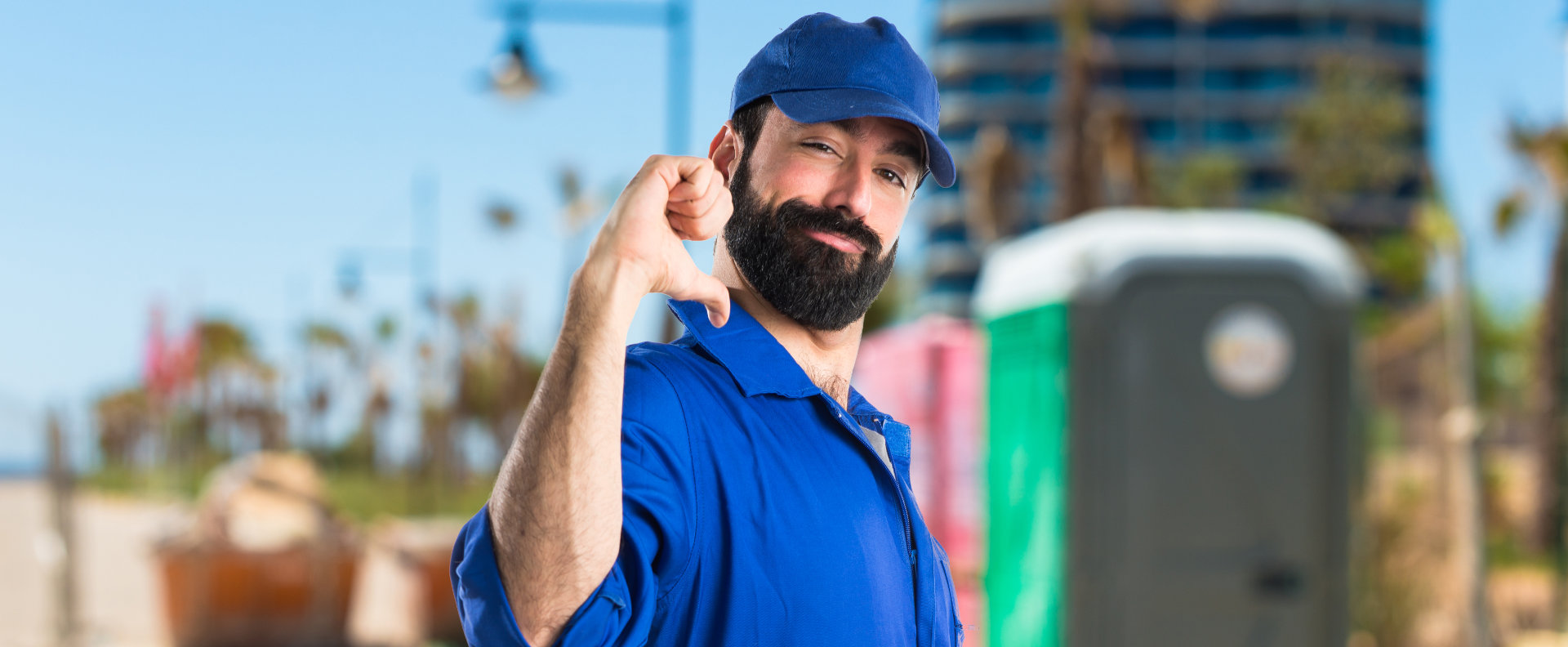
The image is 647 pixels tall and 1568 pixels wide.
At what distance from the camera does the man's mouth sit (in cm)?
126

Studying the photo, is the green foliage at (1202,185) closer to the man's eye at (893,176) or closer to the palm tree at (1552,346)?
the palm tree at (1552,346)

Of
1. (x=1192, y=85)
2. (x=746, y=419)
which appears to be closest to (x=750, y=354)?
(x=746, y=419)

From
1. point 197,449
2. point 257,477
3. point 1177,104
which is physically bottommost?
point 197,449

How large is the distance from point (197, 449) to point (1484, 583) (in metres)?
59.6

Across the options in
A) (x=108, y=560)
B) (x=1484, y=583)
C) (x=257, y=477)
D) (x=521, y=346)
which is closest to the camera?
(x=1484, y=583)

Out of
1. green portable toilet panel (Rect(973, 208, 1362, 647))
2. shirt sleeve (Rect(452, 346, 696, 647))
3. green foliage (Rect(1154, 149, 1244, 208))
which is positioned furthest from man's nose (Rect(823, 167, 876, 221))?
green foliage (Rect(1154, 149, 1244, 208))

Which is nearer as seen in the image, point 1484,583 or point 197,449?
point 1484,583

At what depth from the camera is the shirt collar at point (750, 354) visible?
4.04 feet

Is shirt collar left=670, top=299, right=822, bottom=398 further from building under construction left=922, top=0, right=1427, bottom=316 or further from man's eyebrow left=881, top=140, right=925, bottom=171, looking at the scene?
building under construction left=922, top=0, right=1427, bottom=316

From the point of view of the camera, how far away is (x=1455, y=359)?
11.1 m

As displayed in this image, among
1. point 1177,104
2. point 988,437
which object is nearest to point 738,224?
point 988,437

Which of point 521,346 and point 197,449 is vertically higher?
point 521,346

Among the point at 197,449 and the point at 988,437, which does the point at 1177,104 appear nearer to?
the point at 197,449

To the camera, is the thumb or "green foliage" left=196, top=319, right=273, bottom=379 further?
"green foliage" left=196, top=319, right=273, bottom=379
